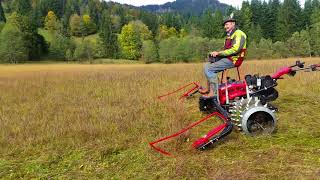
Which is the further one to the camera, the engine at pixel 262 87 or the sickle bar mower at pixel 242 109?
the engine at pixel 262 87

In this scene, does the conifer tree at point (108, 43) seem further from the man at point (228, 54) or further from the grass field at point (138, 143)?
the man at point (228, 54)

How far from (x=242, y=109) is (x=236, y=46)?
1.85m

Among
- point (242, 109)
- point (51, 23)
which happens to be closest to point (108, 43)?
point (51, 23)

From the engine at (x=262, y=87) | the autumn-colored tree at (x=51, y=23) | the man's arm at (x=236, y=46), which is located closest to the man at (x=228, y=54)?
the man's arm at (x=236, y=46)

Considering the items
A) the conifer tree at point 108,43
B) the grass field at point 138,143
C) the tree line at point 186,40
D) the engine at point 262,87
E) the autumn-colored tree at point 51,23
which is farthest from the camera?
the autumn-colored tree at point 51,23

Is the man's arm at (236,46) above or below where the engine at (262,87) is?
above

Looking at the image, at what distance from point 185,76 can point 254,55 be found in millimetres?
58847

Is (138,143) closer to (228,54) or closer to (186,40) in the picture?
(228,54)

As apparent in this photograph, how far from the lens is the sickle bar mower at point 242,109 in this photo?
7077mm

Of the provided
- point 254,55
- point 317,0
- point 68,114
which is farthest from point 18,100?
point 317,0

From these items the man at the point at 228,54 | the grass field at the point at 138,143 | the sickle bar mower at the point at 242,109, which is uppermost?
the man at the point at 228,54

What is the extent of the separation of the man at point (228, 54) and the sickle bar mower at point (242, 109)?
1.43 feet

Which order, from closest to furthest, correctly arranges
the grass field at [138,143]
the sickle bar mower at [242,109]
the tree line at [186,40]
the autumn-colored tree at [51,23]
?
the grass field at [138,143] < the sickle bar mower at [242,109] < the tree line at [186,40] < the autumn-colored tree at [51,23]

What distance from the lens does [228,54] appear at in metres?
8.95
